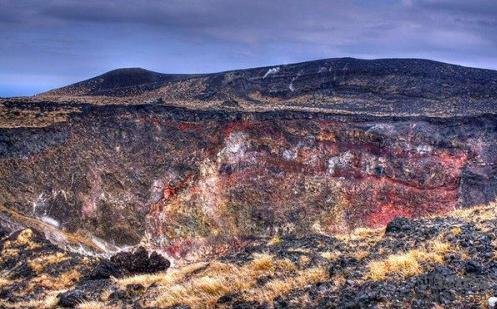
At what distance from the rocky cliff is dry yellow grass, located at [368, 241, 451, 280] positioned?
3048 cm

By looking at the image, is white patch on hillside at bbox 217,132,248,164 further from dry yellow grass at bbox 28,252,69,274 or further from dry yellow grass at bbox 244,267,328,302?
dry yellow grass at bbox 244,267,328,302

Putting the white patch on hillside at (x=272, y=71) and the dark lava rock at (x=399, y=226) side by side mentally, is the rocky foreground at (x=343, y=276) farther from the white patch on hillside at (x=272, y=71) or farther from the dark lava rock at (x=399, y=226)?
the white patch on hillside at (x=272, y=71)

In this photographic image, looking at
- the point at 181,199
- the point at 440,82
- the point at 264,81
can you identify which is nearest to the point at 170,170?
the point at 181,199

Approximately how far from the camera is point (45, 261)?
25203 millimetres

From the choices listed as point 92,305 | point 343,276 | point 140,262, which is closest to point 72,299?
point 92,305

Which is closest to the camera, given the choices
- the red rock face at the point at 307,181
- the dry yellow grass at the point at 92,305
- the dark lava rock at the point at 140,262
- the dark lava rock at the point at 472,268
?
the dark lava rock at the point at 472,268

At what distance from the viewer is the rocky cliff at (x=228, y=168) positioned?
139 ft

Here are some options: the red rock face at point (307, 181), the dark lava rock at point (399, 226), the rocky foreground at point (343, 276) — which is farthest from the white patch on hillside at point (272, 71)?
the dark lava rock at point (399, 226)

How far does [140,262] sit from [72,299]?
→ 7.31 m

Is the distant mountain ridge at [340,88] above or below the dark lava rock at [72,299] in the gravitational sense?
above

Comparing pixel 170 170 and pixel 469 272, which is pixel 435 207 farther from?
pixel 469 272

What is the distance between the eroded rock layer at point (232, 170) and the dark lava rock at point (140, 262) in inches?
760

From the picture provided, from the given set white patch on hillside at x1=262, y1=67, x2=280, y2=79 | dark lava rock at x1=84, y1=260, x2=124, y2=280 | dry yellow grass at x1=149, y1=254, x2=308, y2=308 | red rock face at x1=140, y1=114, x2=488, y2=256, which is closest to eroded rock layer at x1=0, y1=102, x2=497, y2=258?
red rock face at x1=140, y1=114, x2=488, y2=256

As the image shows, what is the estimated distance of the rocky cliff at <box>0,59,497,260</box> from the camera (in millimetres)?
42438
